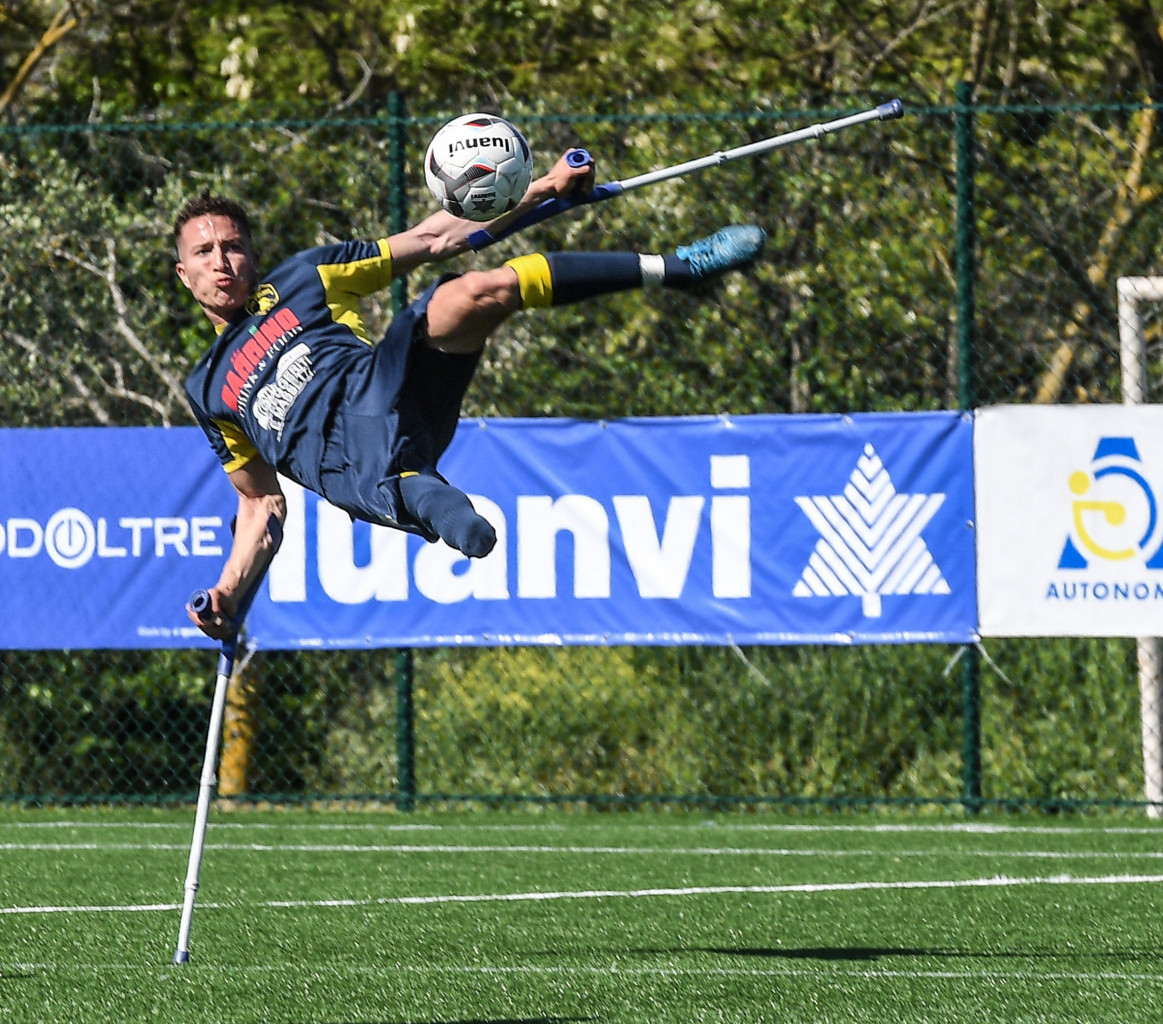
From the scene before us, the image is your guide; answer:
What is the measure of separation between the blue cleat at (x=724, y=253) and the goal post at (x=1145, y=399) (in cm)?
402

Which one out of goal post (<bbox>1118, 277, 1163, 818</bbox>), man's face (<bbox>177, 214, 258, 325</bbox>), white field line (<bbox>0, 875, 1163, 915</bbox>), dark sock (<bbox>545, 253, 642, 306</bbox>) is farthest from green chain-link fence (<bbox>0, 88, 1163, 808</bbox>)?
dark sock (<bbox>545, 253, 642, 306</bbox>)

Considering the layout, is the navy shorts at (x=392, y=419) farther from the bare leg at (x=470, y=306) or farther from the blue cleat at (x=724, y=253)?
the blue cleat at (x=724, y=253)

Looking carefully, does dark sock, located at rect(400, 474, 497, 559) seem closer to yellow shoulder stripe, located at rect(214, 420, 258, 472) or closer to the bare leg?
the bare leg

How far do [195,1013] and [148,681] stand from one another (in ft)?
23.1

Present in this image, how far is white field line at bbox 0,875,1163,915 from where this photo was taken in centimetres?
696

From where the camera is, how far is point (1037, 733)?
11000mm

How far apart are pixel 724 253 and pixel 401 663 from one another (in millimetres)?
4672

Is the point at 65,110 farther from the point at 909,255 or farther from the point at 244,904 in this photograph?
the point at 244,904

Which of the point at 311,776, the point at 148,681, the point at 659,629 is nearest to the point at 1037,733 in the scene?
the point at 659,629

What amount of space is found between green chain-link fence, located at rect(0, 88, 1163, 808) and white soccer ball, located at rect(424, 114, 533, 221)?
479 centimetres

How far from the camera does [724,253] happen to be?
235 inches

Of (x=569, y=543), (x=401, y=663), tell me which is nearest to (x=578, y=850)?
(x=569, y=543)

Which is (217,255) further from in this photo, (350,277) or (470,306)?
(470,306)

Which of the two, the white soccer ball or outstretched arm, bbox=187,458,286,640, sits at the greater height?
the white soccer ball
